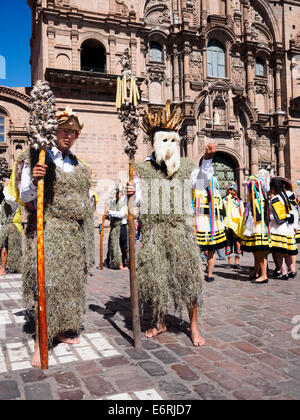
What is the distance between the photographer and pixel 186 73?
2180 cm

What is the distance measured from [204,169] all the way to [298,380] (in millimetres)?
2084

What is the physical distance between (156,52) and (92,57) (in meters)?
4.03

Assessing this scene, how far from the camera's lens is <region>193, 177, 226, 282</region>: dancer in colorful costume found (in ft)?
23.3

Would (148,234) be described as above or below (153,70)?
below

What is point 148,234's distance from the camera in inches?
150

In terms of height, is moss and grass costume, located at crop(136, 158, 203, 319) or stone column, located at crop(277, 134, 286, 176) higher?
stone column, located at crop(277, 134, 286, 176)

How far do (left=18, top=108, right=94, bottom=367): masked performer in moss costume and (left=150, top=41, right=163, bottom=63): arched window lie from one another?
20339mm

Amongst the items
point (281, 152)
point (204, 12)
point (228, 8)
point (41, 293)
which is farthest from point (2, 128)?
point (41, 293)

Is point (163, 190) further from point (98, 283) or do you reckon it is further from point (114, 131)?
point (114, 131)

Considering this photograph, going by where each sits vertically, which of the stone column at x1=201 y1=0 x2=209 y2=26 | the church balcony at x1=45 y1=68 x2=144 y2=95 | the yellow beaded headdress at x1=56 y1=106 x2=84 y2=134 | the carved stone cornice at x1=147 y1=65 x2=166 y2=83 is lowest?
the yellow beaded headdress at x1=56 y1=106 x2=84 y2=134

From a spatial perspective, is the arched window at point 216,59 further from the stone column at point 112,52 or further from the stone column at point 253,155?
the stone column at point 112,52

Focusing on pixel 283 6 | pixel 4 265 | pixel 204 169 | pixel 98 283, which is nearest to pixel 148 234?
pixel 204 169

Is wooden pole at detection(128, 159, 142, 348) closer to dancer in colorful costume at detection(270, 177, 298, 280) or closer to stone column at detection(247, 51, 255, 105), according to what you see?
dancer in colorful costume at detection(270, 177, 298, 280)

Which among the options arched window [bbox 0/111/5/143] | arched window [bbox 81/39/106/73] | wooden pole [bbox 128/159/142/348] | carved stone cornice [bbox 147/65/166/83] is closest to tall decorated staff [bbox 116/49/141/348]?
wooden pole [bbox 128/159/142/348]
